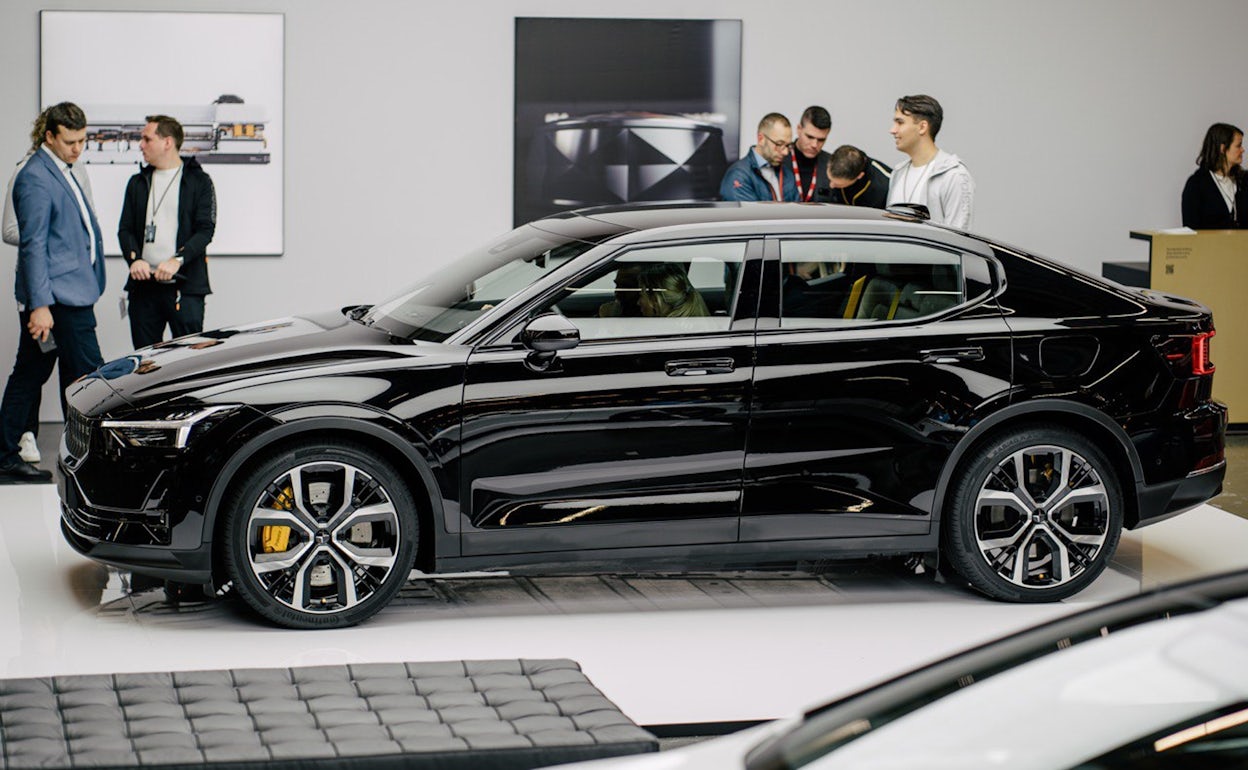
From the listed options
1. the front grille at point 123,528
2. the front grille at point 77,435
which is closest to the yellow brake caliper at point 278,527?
the front grille at point 123,528

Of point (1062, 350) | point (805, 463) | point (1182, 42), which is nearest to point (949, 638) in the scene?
point (805, 463)

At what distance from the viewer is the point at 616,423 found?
6.27 m

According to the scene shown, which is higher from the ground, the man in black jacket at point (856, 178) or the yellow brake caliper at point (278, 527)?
the man in black jacket at point (856, 178)

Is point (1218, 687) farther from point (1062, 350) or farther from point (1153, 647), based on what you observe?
point (1062, 350)

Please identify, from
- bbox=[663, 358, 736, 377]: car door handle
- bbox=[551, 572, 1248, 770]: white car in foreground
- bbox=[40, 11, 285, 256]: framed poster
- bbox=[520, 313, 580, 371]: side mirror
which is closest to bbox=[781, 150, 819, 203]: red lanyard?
bbox=[40, 11, 285, 256]: framed poster

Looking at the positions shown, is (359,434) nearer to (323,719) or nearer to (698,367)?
(698,367)

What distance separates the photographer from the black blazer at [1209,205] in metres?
11.6

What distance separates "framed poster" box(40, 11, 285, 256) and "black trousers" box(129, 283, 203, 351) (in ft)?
5.24

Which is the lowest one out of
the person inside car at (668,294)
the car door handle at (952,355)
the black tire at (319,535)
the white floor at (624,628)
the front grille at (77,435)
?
the white floor at (624,628)

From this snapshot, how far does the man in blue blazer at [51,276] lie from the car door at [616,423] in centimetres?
376

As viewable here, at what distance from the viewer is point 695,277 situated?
6.53m

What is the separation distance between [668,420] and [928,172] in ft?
9.93

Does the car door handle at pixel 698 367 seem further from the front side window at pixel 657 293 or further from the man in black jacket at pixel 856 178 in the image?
the man in black jacket at pixel 856 178

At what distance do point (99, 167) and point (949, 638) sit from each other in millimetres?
7141
